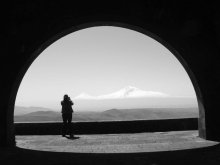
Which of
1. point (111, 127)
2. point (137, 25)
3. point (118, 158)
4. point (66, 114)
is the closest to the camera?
point (118, 158)

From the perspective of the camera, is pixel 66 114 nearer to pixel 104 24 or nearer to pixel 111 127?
pixel 111 127

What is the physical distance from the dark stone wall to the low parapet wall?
2881 millimetres

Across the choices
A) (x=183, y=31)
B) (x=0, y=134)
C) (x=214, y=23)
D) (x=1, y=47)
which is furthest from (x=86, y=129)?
(x=214, y=23)

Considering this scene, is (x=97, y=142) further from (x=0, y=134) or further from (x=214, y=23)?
(x=214, y=23)

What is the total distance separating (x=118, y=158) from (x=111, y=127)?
4953 mm

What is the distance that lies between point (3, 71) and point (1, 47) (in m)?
0.68

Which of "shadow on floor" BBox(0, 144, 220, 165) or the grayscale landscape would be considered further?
the grayscale landscape

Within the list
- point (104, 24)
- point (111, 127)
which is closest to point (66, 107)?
point (111, 127)

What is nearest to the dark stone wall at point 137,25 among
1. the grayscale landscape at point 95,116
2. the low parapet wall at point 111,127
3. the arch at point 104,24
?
the arch at point 104,24

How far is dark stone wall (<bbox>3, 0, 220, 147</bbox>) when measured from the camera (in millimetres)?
7734

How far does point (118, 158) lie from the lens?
5871 millimetres

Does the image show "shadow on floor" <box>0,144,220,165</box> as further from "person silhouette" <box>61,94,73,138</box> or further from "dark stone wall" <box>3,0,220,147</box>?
"person silhouette" <box>61,94,73,138</box>

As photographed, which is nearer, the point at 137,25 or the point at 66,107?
the point at 137,25

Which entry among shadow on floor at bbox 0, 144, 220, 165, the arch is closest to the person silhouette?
the arch
